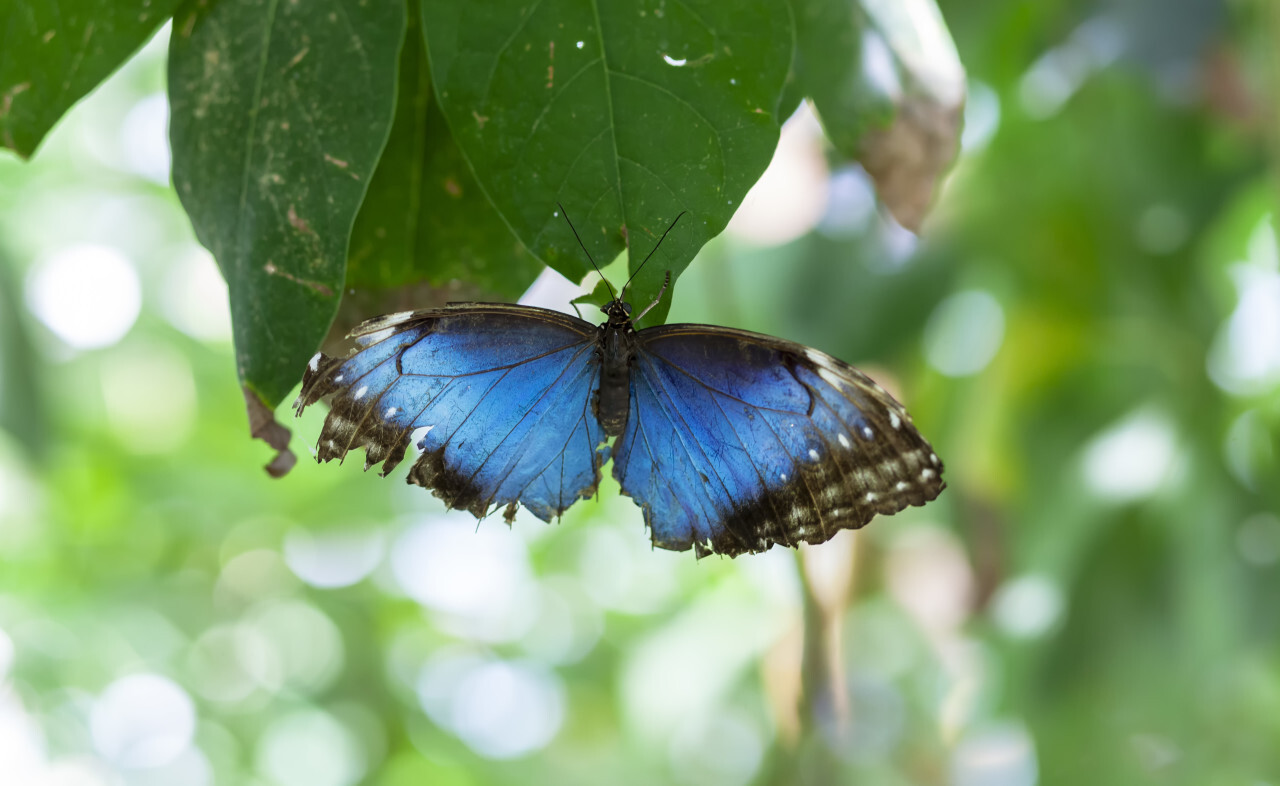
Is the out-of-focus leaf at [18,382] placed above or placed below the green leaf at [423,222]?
above

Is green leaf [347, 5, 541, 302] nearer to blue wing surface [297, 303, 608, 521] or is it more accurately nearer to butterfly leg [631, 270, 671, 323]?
blue wing surface [297, 303, 608, 521]

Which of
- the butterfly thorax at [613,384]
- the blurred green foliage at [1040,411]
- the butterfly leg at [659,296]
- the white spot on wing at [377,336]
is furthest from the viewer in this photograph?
the blurred green foliage at [1040,411]

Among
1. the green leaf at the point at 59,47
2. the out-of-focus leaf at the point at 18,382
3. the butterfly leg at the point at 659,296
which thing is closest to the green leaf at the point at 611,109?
the butterfly leg at the point at 659,296

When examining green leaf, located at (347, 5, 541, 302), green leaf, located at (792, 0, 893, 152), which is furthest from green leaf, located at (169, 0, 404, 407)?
green leaf, located at (792, 0, 893, 152)

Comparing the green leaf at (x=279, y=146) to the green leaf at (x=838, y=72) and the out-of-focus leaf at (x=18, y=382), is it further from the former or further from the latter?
the out-of-focus leaf at (x=18, y=382)

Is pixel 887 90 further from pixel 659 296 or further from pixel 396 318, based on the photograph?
pixel 396 318

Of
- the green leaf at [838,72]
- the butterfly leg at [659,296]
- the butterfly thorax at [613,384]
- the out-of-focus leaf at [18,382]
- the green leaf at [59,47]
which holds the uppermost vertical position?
the out-of-focus leaf at [18,382]
